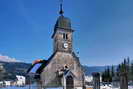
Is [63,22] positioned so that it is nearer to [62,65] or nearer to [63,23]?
[63,23]

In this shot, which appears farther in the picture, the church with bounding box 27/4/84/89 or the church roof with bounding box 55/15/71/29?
the church roof with bounding box 55/15/71/29

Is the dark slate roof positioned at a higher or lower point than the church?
higher

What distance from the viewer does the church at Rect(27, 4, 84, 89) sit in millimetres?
24156

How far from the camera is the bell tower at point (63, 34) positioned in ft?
87.0

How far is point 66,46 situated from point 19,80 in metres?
9.85

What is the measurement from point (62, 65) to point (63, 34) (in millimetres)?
5474

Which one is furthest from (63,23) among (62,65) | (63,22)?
(62,65)

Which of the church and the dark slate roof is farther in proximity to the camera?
the dark slate roof

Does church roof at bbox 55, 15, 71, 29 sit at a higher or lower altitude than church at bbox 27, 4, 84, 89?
higher

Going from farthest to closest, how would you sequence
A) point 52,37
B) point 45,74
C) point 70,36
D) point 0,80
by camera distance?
point 52,37
point 70,36
point 45,74
point 0,80

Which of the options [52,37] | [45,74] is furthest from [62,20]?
[45,74]

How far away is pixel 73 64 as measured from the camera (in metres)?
26.7

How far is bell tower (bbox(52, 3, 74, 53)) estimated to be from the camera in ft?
87.0

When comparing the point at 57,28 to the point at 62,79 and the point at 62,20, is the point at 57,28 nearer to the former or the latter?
the point at 62,20
